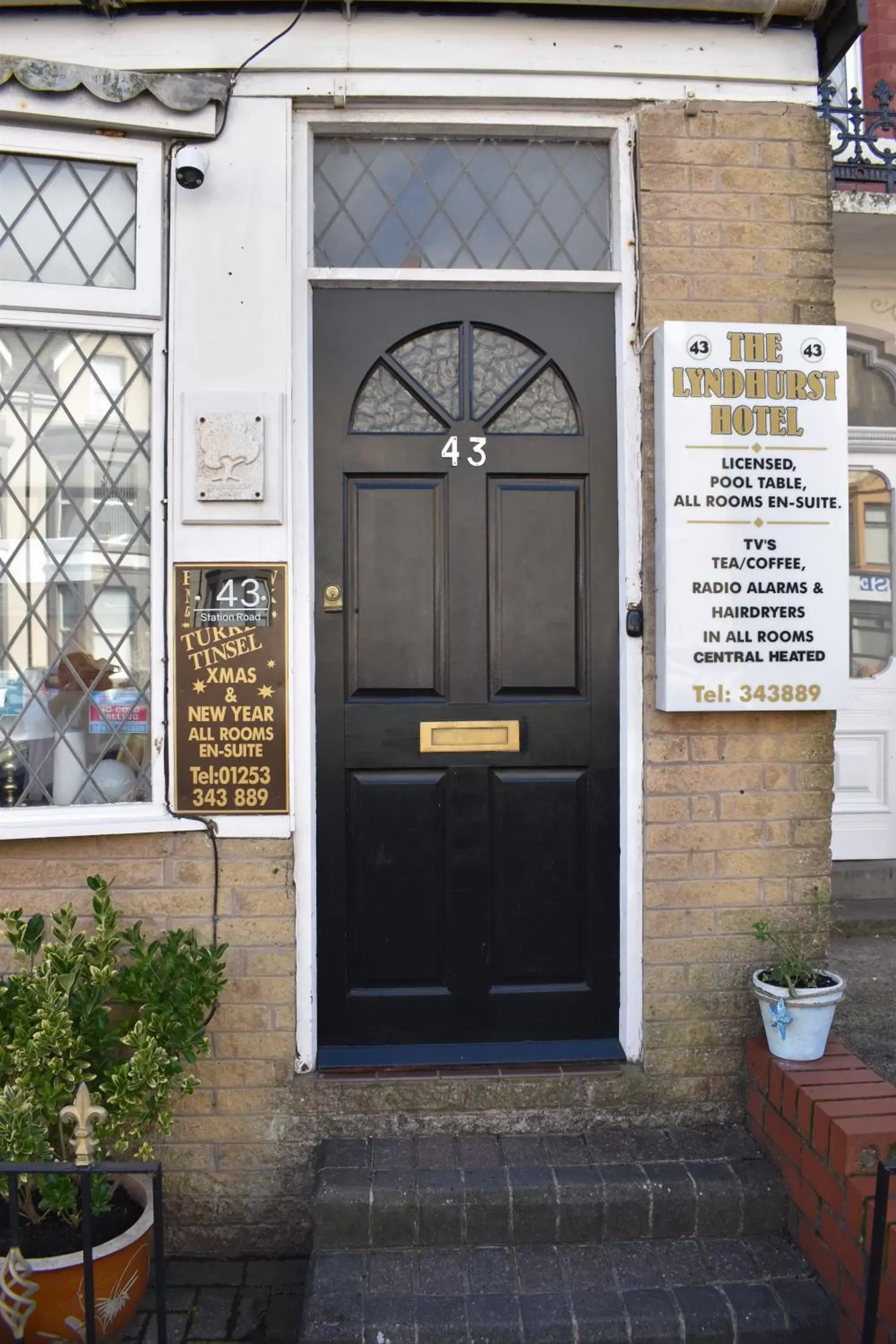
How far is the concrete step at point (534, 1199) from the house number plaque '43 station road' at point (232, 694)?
1182 millimetres

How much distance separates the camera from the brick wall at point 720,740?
10.3 ft

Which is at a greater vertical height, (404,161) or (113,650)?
(404,161)

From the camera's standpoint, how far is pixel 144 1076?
8.43 feet

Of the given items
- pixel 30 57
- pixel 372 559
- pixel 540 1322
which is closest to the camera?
pixel 540 1322

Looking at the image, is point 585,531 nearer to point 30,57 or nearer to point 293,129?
point 293,129

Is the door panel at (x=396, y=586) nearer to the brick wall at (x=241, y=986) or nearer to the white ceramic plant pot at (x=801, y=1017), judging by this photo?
the brick wall at (x=241, y=986)

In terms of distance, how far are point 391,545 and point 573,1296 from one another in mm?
2330

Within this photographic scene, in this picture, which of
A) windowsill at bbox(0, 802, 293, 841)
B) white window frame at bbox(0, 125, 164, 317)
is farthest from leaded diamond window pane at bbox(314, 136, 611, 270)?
windowsill at bbox(0, 802, 293, 841)

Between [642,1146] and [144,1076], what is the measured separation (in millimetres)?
1606

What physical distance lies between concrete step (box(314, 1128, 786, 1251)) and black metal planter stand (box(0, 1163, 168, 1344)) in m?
0.70

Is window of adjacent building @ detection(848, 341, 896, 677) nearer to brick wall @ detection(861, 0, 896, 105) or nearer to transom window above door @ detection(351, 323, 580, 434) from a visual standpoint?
brick wall @ detection(861, 0, 896, 105)

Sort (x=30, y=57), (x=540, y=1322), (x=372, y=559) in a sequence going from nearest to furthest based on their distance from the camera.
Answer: (x=540, y=1322) → (x=30, y=57) → (x=372, y=559)

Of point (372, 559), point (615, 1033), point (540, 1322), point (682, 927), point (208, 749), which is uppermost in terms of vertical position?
point (372, 559)

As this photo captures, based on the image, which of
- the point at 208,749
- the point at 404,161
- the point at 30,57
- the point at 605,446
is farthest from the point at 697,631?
the point at 30,57
